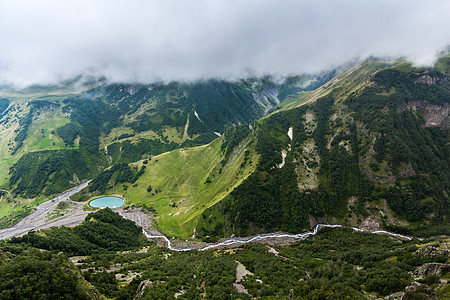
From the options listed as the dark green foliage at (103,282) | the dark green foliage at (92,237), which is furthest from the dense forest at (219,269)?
the dark green foliage at (92,237)

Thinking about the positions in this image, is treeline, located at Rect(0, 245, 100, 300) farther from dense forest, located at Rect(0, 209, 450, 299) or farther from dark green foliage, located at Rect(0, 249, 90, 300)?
dense forest, located at Rect(0, 209, 450, 299)

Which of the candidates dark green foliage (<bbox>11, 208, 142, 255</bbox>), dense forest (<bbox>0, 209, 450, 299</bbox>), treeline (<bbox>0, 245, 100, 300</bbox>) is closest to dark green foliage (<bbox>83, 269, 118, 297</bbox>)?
dense forest (<bbox>0, 209, 450, 299</bbox>)

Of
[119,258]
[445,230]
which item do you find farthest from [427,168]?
[119,258]

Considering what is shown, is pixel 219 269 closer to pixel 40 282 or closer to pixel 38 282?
pixel 40 282

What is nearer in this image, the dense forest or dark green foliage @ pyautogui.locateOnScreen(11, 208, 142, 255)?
the dense forest

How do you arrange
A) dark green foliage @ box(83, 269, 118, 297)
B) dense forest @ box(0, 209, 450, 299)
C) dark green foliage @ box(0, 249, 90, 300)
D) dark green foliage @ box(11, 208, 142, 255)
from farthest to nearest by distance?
1. dark green foliage @ box(11, 208, 142, 255)
2. dark green foliage @ box(83, 269, 118, 297)
3. dense forest @ box(0, 209, 450, 299)
4. dark green foliage @ box(0, 249, 90, 300)

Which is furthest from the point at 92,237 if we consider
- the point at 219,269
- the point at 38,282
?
the point at 38,282
